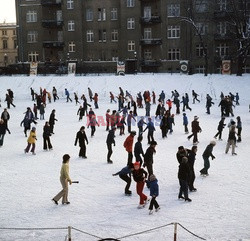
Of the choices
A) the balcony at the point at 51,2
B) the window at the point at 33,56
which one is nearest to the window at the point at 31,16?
A: the balcony at the point at 51,2

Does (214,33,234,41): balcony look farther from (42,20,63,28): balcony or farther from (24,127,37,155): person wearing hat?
(24,127,37,155): person wearing hat

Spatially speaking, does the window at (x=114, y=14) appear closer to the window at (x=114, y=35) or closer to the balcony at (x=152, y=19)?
the window at (x=114, y=35)

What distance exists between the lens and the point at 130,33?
179ft

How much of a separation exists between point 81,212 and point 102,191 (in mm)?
1761

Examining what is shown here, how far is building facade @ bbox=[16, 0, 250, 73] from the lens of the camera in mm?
51625

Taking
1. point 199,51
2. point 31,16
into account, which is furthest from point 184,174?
point 31,16

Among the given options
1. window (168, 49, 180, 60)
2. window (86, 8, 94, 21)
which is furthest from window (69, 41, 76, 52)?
window (168, 49, 180, 60)

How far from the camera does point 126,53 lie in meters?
54.7

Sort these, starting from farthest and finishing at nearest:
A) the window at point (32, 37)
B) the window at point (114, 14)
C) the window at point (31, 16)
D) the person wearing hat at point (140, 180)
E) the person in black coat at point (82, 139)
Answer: the window at point (32, 37), the window at point (31, 16), the window at point (114, 14), the person in black coat at point (82, 139), the person wearing hat at point (140, 180)

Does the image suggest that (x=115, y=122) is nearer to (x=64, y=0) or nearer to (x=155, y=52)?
(x=155, y=52)

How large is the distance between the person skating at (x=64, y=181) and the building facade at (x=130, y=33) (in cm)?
4171

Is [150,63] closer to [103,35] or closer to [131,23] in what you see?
[131,23]

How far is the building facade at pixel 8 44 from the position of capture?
259 feet

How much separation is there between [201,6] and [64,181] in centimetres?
4533
